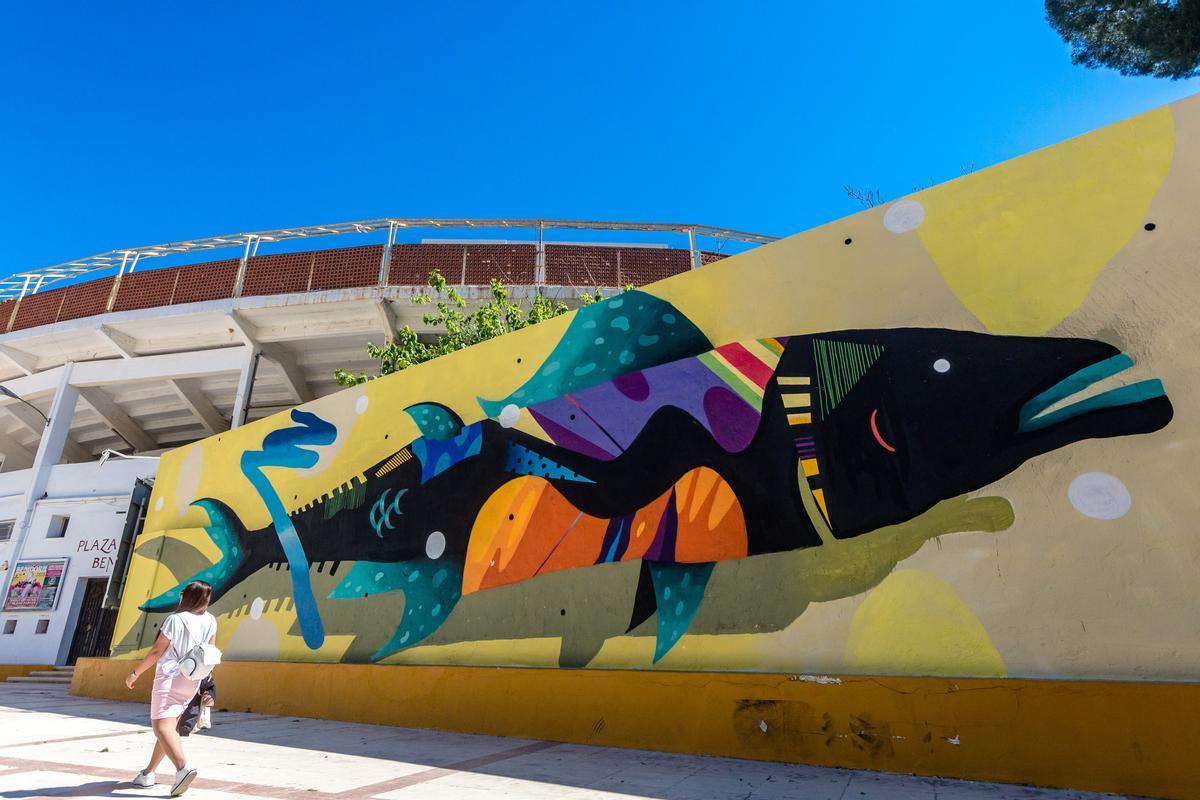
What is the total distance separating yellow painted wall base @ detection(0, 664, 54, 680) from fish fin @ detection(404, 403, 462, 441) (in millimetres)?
12613

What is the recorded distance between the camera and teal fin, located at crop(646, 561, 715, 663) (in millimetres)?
5195

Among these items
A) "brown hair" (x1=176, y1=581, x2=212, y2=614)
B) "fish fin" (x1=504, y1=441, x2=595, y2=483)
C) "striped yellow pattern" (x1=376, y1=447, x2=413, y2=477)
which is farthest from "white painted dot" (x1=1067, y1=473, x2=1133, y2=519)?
"striped yellow pattern" (x1=376, y1=447, x2=413, y2=477)

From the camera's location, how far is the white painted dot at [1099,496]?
3.95m

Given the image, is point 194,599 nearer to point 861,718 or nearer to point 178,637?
point 178,637

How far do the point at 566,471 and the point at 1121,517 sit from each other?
4.02 m

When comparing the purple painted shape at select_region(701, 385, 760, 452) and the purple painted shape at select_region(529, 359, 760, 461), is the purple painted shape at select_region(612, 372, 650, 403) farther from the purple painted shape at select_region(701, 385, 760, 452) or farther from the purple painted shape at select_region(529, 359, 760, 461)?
the purple painted shape at select_region(701, 385, 760, 452)

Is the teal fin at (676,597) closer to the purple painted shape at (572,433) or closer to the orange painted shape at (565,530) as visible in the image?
the orange painted shape at (565,530)

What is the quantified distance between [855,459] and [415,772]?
138 inches

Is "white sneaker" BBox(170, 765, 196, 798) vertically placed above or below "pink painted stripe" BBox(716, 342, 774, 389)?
below

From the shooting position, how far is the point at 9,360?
→ 18531 mm

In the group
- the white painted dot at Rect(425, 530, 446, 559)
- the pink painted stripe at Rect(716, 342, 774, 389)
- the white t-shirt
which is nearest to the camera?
the white t-shirt

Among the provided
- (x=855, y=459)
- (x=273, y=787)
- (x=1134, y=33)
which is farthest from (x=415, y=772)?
(x=1134, y=33)

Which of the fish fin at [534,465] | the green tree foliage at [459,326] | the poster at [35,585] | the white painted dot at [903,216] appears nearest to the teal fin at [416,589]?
the fish fin at [534,465]

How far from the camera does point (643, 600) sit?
5445mm
